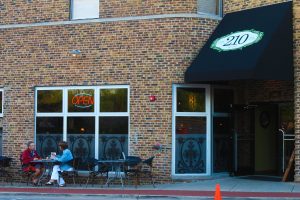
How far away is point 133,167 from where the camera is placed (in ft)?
56.7

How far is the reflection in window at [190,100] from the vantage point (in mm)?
17625

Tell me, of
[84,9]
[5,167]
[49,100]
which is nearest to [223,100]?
[84,9]

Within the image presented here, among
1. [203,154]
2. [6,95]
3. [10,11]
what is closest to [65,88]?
[6,95]

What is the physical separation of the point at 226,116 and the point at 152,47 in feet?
10.7

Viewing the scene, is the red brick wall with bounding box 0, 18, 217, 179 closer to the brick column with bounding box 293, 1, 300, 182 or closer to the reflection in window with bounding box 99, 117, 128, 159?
the reflection in window with bounding box 99, 117, 128, 159

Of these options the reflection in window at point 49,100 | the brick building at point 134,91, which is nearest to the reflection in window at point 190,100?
the brick building at point 134,91

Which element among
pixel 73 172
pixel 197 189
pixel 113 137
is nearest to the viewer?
pixel 197 189

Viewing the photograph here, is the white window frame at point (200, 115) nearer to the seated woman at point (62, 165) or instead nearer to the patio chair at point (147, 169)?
the patio chair at point (147, 169)

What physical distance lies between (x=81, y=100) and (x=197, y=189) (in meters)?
5.01

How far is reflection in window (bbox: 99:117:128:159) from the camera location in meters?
18.0

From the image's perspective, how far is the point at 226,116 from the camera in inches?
725

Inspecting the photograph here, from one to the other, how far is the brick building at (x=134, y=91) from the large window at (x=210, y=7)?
0.10ft

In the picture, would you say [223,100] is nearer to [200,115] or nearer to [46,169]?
[200,115]

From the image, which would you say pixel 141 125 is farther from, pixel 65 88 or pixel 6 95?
pixel 6 95
